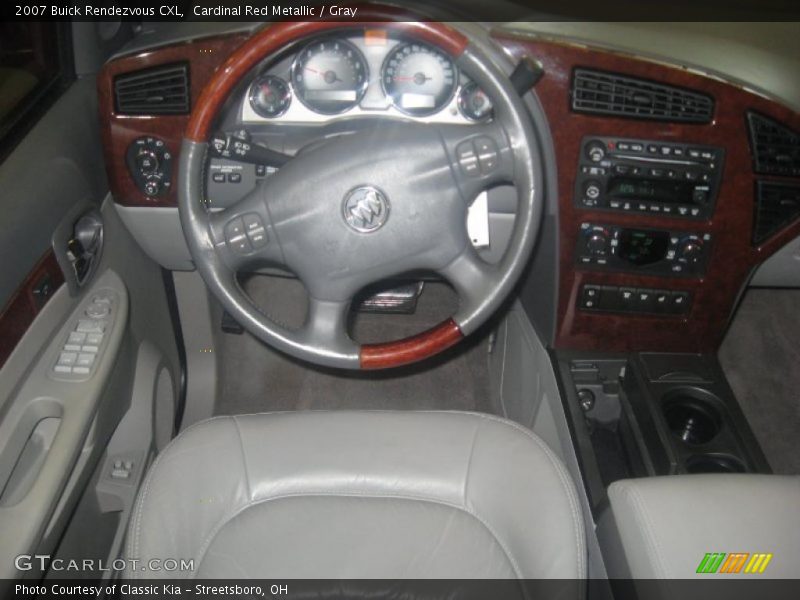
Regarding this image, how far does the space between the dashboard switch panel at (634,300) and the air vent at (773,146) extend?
0.33 metres

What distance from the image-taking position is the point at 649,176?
5.01 feet

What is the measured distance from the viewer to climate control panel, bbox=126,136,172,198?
5.30ft

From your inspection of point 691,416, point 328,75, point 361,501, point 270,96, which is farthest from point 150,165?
point 691,416

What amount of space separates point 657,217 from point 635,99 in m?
0.27

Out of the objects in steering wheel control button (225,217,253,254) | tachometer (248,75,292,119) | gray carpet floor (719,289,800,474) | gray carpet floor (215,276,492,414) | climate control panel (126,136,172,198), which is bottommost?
gray carpet floor (215,276,492,414)

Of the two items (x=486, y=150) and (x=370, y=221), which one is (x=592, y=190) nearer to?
(x=486, y=150)

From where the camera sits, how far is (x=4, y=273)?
1.30m

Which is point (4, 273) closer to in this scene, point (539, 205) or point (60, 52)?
point (60, 52)

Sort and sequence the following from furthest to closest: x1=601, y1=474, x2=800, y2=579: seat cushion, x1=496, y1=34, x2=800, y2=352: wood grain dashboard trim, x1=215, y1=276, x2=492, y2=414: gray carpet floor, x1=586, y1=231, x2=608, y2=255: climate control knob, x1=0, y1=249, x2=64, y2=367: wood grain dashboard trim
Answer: x1=215, y1=276, x2=492, y2=414: gray carpet floor, x1=586, y1=231, x2=608, y2=255: climate control knob, x1=496, y1=34, x2=800, y2=352: wood grain dashboard trim, x1=0, y1=249, x2=64, y2=367: wood grain dashboard trim, x1=601, y1=474, x2=800, y2=579: seat cushion

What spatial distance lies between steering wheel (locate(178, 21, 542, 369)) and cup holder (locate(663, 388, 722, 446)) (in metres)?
0.61

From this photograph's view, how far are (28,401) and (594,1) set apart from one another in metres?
1.34

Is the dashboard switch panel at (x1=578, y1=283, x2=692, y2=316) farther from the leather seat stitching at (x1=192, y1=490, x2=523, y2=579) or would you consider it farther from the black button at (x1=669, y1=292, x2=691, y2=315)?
the leather seat stitching at (x1=192, y1=490, x2=523, y2=579)

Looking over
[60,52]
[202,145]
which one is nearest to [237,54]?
[202,145]

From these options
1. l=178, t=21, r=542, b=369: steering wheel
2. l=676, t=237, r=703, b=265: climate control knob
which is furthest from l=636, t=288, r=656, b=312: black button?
l=178, t=21, r=542, b=369: steering wheel
